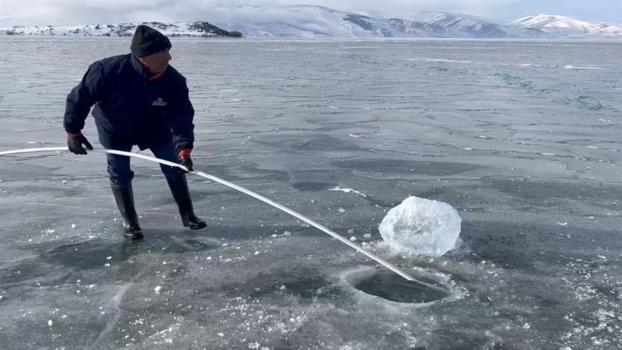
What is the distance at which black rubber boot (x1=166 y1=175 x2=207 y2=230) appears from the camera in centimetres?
496

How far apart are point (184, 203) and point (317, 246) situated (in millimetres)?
1234

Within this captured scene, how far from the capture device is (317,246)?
4582 mm

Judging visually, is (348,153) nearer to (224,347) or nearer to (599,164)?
(599,164)

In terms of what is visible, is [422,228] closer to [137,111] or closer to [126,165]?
[137,111]

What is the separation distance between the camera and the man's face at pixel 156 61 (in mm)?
4230

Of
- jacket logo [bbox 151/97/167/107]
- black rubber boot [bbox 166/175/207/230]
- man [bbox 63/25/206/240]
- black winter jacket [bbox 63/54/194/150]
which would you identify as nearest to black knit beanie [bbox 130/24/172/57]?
man [bbox 63/25/206/240]

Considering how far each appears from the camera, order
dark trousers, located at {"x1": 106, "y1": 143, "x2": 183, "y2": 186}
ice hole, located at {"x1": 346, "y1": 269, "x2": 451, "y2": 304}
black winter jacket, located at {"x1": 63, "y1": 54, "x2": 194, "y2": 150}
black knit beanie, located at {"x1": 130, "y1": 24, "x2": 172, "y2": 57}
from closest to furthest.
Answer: ice hole, located at {"x1": 346, "y1": 269, "x2": 451, "y2": 304} < black knit beanie, located at {"x1": 130, "y1": 24, "x2": 172, "y2": 57} < black winter jacket, located at {"x1": 63, "y1": 54, "x2": 194, "y2": 150} < dark trousers, located at {"x1": 106, "y1": 143, "x2": 183, "y2": 186}

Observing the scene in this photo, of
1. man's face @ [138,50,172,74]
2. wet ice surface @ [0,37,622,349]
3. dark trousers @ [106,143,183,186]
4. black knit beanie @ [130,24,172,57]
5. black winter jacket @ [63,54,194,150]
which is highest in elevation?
black knit beanie @ [130,24,172,57]

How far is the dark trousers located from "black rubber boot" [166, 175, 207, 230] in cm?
5

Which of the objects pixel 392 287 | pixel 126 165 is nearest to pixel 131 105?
pixel 126 165

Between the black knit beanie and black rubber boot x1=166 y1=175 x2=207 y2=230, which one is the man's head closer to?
the black knit beanie

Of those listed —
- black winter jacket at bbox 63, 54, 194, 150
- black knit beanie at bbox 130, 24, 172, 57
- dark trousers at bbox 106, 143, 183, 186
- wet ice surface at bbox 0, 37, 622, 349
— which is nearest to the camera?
wet ice surface at bbox 0, 37, 622, 349

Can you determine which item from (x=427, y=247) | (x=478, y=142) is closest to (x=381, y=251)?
(x=427, y=247)

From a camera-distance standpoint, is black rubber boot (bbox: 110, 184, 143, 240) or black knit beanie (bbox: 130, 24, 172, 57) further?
black rubber boot (bbox: 110, 184, 143, 240)
